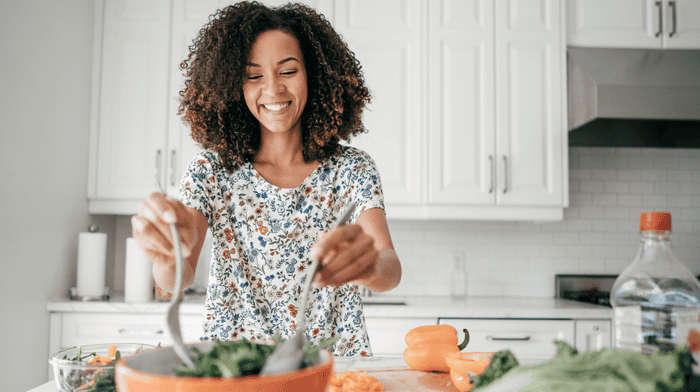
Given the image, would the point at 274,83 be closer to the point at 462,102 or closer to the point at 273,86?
the point at 273,86

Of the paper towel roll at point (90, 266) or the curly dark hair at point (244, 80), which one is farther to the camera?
the paper towel roll at point (90, 266)

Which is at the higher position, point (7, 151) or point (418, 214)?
point (7, 151)

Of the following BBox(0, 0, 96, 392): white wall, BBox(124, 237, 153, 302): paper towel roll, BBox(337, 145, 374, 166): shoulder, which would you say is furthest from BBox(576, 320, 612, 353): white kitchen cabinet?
BBox(0, 0, 96, 392): white wall

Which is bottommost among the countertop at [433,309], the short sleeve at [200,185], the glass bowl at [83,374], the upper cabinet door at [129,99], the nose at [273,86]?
the countertop at [433,309]

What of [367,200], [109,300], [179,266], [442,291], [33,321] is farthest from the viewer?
[442,291]

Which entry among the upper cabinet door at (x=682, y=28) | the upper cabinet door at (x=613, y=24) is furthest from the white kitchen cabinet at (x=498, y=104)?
the upper cabinet door at (x=682, y=28)

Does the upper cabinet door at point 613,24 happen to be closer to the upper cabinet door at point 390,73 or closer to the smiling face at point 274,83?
the upper cabinet door at point 390,73

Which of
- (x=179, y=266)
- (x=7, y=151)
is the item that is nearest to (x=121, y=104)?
(x=7, y=151)

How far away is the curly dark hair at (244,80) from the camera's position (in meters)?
1.14

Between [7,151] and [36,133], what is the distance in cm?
22

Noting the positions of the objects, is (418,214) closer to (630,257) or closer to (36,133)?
(630,257)

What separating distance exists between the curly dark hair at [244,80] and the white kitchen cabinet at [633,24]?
5.95 feet

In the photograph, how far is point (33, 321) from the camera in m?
2.01

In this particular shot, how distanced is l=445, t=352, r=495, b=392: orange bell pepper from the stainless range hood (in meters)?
1.91
